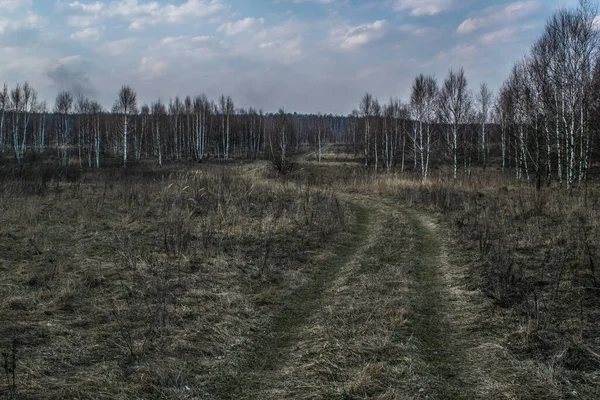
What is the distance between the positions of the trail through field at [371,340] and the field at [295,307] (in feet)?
0.07

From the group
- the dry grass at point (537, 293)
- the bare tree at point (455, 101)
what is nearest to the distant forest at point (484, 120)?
the bare tree at point (455, 101)

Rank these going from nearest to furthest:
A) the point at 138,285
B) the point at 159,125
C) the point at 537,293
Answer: the point at 537,293 → the point at 138,285 → the point at 159,125

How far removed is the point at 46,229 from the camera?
9.13m

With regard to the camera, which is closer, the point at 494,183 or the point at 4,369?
the point at 4,369

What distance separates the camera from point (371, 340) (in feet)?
14.0

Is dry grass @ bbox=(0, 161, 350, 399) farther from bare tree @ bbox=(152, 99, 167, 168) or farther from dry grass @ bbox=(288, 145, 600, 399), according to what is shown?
bare tree @ bbox=(152, 99, 167, 168)

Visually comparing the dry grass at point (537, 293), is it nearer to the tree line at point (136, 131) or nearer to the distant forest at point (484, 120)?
the distant forest at point (484, 120)

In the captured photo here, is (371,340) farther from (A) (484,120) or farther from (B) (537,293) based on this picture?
(A) (484,120)

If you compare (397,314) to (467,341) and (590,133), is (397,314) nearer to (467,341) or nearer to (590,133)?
(467,341)

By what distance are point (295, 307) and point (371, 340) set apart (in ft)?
5.10

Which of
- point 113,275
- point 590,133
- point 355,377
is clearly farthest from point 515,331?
point 590,133

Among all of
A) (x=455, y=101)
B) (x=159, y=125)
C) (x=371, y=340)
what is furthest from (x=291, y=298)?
(x=159, y=125)

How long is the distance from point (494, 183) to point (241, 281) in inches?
717

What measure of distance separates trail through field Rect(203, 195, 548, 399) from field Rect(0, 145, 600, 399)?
2cm
